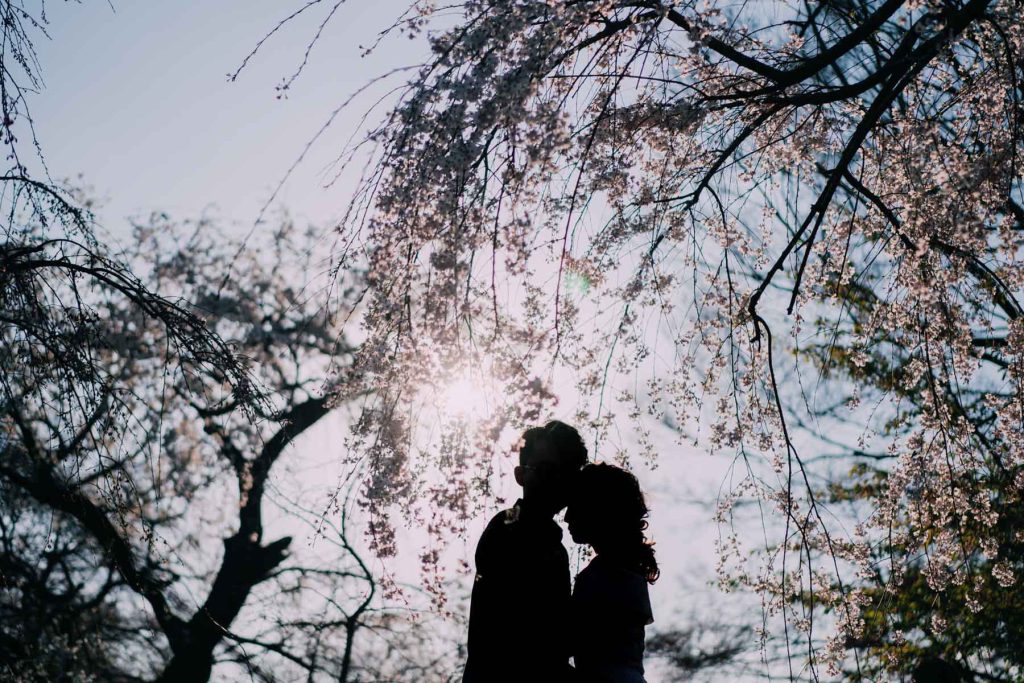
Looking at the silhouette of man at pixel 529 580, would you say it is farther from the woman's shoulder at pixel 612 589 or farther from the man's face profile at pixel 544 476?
the woman's shoulder at pixel 612 589

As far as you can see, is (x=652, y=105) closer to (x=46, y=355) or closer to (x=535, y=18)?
(x=535, y=18)

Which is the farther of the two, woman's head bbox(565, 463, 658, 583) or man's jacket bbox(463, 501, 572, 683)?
woman's head bbox(565, 463, 658, 583)

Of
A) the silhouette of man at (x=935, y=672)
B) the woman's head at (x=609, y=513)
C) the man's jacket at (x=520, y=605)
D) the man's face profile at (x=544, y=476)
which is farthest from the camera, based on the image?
the silhouette of man at (x=935, y=672)

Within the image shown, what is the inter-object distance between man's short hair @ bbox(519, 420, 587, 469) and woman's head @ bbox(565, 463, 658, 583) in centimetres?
9

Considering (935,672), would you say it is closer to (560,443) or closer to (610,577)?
(610,577)

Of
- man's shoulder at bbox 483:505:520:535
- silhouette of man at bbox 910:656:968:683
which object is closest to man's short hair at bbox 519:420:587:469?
man's shoulder at bbox 483:505:520:535

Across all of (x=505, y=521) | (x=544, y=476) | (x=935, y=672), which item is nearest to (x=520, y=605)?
(x=505, y=521)

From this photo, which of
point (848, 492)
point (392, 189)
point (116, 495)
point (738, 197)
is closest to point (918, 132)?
point (738, 197)

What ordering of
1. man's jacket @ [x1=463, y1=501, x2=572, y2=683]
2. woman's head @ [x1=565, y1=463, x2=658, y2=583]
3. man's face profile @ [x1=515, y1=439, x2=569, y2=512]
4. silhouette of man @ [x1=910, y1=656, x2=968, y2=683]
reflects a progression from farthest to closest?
silhouette of man @ [x1=910, y1=656, x2=968, y2=683], woman's head @ [x1=565, y1=463, x2=658, y2=583], man's face profile @ [x1=515, y1=439, x2=569, y2=512], man's jacket @ [x1=463, y1=501, x2=572, y2=683]

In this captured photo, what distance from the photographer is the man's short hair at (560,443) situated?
199 centimetres

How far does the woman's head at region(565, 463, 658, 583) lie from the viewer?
6.86 ft

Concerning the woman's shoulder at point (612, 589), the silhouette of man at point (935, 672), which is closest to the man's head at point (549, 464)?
the woman's shoulder at point (612, 589)

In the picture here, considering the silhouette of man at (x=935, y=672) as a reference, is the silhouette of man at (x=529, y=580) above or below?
below

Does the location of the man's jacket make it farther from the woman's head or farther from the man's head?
the woman's head
